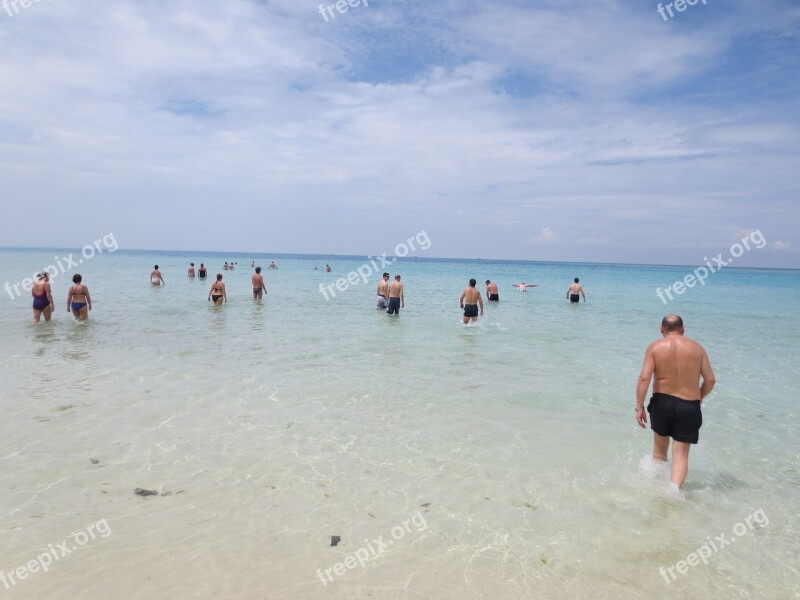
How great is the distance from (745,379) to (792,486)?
5.80 metres

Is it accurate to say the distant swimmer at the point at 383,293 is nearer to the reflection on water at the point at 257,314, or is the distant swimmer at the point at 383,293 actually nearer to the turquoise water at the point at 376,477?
the reflection on water at the point at 257,314

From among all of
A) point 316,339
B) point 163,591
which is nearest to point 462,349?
point 316,339

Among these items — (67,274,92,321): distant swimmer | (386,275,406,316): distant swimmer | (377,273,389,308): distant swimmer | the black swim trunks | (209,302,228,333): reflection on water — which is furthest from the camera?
(377,273,389,308): distant swimmer

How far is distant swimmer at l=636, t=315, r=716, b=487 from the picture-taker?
16.8 ft

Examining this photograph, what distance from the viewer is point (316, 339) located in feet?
44.5

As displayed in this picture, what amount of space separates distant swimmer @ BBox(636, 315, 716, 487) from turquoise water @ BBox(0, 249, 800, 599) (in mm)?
521

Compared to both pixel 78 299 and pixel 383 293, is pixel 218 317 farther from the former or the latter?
pixel 383 293

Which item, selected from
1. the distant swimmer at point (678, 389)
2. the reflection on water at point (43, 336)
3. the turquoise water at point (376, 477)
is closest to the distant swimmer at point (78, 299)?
the reflection on water at point (43, 336)

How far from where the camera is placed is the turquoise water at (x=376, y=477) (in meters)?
3.77

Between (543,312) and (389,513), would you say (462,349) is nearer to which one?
(389,513)

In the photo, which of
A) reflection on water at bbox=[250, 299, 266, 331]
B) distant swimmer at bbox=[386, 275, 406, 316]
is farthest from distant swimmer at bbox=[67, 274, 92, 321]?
distant swimmer at bbox=[386, 275, 406, 316]

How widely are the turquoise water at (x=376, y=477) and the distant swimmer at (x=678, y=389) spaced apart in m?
0.52

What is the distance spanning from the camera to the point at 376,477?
5.34 meters

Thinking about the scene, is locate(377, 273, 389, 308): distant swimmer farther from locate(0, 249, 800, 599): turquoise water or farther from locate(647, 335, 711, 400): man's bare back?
locate(647, 335, 711, 400): man's bare back
